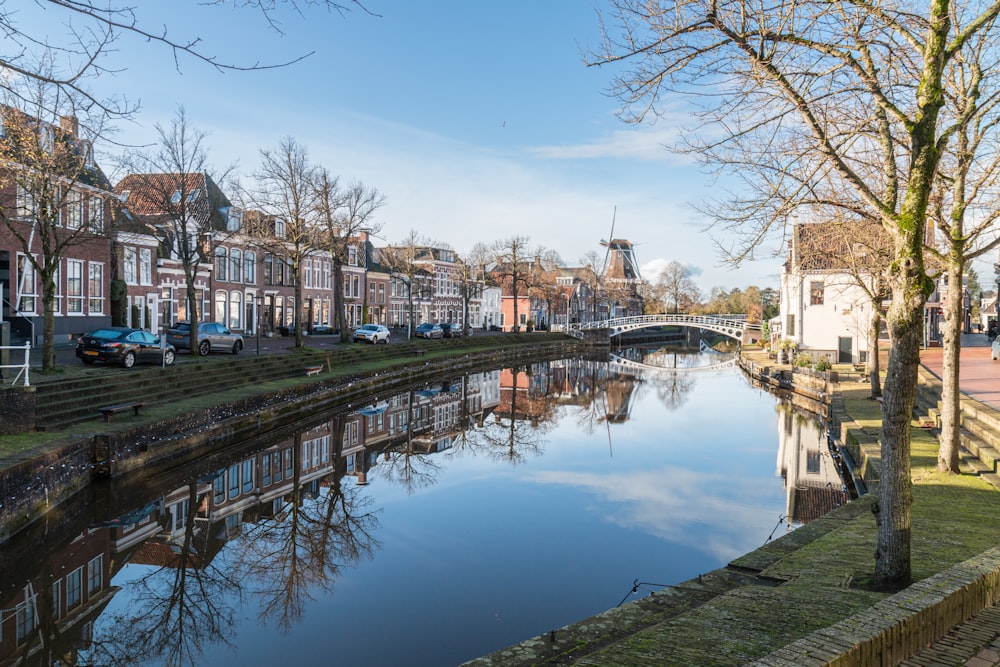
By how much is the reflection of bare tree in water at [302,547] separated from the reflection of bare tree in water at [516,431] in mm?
5637

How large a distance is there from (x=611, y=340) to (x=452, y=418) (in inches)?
2201

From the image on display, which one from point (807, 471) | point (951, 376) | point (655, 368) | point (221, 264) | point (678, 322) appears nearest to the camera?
point (951, 376)

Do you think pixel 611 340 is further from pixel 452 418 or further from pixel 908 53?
pixel 908 53

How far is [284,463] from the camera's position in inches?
641

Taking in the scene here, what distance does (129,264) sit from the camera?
104 ft

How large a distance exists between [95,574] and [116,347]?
39.9ft

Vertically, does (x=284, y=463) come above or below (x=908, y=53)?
below

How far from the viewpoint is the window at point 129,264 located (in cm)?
3090

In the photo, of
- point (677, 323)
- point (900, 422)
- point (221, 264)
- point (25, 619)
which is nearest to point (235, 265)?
point (221, 264)

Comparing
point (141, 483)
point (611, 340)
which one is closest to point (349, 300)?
point (611, 340)

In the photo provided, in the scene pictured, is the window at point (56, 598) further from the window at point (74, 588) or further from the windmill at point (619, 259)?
the windmill at point (619, 259)

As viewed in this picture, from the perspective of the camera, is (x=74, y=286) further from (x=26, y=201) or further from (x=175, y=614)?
(x=175, y=614)

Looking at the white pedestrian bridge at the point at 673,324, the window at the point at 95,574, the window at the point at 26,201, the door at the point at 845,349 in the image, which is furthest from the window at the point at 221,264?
the white pedestrian bridge at the point at 673,324

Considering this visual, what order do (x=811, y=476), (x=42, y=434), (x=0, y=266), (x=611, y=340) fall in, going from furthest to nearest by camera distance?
1. (x=611, y=340)
2. (x=0, y=266)
3. (x=811, y=476)
4. (x=42, y=434)
